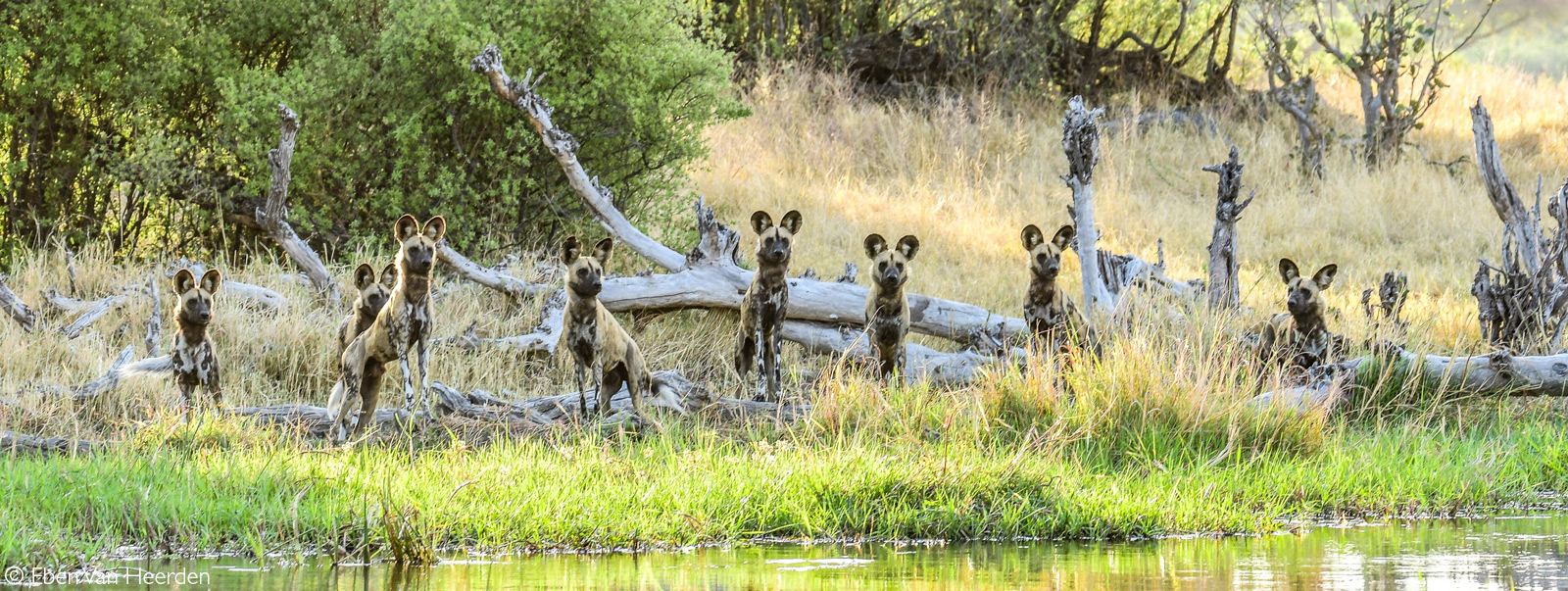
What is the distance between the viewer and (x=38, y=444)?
7375 millimetres

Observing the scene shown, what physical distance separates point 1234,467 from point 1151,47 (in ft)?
45.8

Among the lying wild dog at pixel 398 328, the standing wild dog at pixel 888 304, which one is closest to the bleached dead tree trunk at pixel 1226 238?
the standing wild dog at pixel 888 304

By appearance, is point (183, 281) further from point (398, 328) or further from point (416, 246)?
point (416, 246)

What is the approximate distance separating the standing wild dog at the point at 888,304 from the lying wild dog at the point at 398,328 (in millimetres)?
2175

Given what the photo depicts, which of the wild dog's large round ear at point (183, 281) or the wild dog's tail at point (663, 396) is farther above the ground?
the wild dog's large round ear at point (183, 281)

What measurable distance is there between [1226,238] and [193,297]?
231 inches

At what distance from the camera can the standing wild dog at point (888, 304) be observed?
7.87m

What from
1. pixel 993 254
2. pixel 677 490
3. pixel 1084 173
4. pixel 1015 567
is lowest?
pixel 1015 567

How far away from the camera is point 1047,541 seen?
5.75 meters

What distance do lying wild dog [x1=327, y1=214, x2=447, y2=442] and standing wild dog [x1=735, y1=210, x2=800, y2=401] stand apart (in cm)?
160

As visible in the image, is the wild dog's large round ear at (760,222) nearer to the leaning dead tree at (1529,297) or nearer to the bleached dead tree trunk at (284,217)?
the bleached dead tree trunk at (284,217)

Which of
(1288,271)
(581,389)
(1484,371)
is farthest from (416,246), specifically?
(1484,371)

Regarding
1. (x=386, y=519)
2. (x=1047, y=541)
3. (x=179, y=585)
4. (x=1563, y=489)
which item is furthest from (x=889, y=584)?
(x=1563, y=489)

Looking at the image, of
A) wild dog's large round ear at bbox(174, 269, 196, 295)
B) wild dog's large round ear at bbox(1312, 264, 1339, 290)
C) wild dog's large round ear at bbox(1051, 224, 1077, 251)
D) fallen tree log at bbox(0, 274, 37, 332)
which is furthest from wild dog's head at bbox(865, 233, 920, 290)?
fallen tree log at bbox(0, 274, 37, 332)
